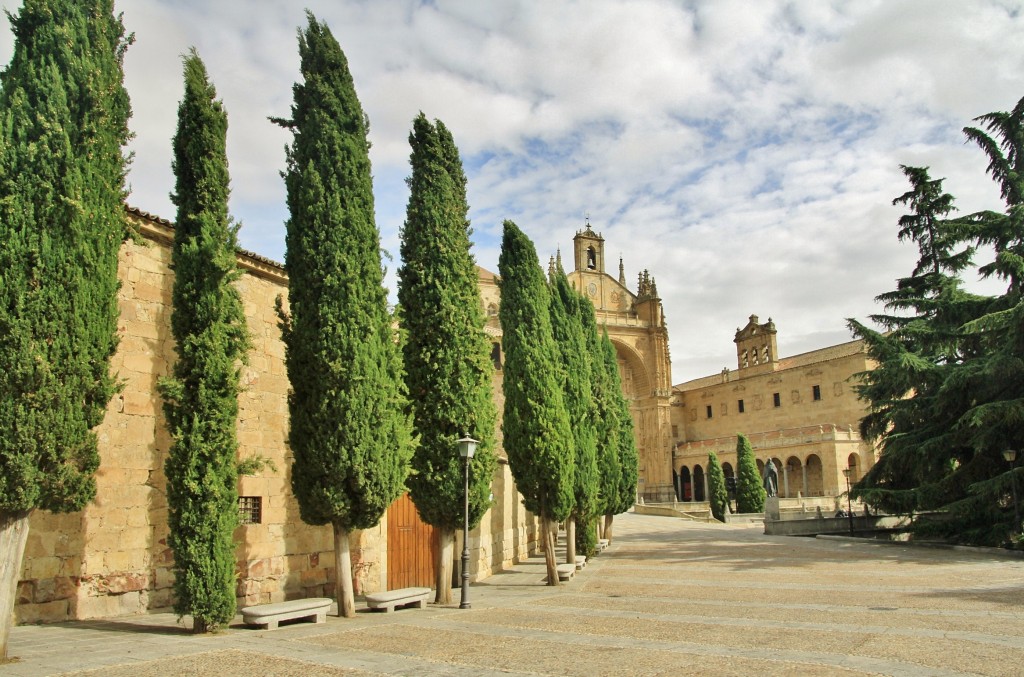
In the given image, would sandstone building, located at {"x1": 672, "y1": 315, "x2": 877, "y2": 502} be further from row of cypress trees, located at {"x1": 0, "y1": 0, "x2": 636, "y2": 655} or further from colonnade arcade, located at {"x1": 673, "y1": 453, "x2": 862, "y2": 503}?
row of cypress trees, located at {"x1": 0, "y1": 0, "x2": 636, "y2": 655}

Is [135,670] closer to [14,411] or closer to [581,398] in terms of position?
[14,411]

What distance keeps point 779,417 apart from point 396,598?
149 ft

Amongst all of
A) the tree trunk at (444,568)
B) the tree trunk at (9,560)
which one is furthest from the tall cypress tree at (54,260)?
the tree trunk at (444,568)

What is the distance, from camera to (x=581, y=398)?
16297 mm

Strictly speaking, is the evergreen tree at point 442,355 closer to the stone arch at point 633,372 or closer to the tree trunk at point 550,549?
the tree trunk at point 550,549

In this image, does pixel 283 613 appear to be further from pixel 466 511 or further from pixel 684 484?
pixel 684 484

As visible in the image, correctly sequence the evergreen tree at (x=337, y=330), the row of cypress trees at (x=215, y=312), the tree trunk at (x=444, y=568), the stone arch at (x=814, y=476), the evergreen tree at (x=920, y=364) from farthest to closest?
the stone arch at (x=814, y=476)
the evergreen tree at (x=920, y=364)
the tree trunk at (x=444, y=568)
the evergreen tree at (x=337, y=330)
the row of cypress trees at (x=215, y=312)

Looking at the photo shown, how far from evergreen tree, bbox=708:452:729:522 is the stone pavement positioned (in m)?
22.7

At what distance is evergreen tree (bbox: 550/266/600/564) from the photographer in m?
15.8

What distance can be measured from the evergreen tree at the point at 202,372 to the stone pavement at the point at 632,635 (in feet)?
2.25

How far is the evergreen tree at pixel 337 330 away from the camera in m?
9.34

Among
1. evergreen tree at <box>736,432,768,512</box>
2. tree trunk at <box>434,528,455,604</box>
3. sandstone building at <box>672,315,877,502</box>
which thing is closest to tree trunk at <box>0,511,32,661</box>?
tree trunk at <box>434,528,455,604</box>

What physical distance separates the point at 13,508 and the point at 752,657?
690 cm

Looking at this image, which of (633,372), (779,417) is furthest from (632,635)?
(633,372)
